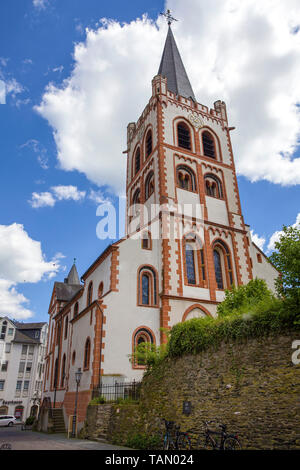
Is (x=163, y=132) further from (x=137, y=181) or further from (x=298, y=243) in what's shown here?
(x=298, y=243)

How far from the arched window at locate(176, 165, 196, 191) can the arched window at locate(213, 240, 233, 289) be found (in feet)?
15.9

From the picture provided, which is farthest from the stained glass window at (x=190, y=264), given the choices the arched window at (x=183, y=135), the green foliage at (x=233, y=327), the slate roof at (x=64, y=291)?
the slate roof at (x=64, y=291)

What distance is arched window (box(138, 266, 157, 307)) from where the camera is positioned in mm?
20250

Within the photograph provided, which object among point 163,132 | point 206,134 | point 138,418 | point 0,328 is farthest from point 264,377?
point 0,328

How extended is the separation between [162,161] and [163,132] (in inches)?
127

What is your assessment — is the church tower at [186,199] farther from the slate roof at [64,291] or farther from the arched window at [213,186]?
the slate roof at [64,291]

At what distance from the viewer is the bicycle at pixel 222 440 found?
30.0ft

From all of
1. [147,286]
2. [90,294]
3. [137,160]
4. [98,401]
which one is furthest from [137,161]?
[98,401]

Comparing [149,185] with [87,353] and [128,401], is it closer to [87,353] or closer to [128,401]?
[87,353]

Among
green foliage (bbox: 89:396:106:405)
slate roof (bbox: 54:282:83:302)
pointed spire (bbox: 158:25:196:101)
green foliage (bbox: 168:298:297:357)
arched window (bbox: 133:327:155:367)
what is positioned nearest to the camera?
green foliage (bbox: 168:298:297:357)

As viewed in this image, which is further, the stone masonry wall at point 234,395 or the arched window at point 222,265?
the arched window at point 222,265

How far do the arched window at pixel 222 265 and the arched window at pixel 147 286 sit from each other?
16.2 ft

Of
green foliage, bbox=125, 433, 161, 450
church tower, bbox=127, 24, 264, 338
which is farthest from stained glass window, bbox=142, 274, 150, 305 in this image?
green foliage, bbox=125, 433, 161, 450

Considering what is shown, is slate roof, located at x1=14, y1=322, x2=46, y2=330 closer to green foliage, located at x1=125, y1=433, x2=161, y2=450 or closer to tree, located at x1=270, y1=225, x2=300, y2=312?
green foliage, located at x1=125, y1=433, x2=161, y2=450
